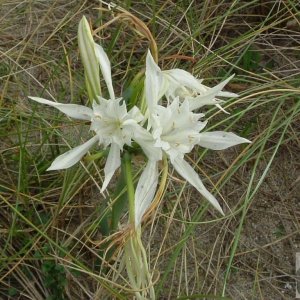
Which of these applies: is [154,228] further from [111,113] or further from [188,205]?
[111,113]

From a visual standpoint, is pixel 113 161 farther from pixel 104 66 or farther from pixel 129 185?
pixel 104 66

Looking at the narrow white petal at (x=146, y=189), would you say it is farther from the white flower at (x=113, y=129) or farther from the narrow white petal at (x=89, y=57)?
the narrow white petal at (x=89, y=57)

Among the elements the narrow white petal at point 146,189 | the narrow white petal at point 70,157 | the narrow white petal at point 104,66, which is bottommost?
the narrow white petal at point 146,189

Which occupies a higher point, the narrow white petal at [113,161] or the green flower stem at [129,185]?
the narrow white petal at [113,161]

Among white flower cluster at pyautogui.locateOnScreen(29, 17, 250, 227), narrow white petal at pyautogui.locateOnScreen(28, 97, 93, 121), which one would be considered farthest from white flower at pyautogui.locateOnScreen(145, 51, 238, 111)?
narrow white petal at pyautogui.locateOnScreen(28, 97, 93, 121)

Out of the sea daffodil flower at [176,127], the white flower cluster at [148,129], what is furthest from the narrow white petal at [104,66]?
the sea daffodil flower at [176,127]

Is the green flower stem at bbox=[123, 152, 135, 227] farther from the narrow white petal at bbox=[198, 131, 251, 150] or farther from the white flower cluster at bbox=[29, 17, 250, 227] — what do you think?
the narrow white petal at bbox=[198, 131, 251, 150]
